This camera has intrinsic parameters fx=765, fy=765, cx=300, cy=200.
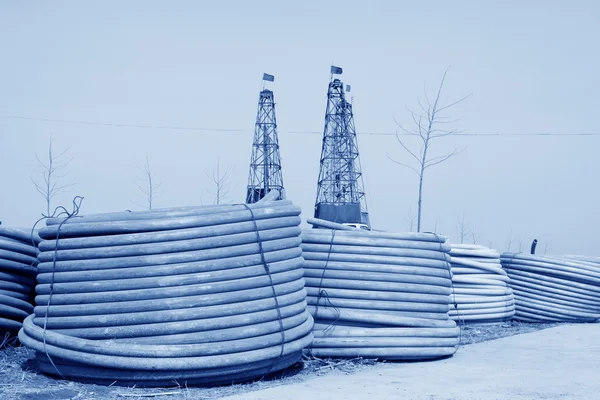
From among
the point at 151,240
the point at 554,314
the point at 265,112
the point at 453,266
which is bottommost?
the point at 554,314

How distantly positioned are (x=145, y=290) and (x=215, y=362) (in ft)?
2.34

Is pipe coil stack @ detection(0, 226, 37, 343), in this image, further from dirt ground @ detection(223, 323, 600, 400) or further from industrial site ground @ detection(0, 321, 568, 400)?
dirt ground @ detection(223, 323, 600, 400)

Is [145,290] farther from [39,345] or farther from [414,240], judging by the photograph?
[414,240]

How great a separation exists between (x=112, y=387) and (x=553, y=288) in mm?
6958

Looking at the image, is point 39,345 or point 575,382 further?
point 575,382

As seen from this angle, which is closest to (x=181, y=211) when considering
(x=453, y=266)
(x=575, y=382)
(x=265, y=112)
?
A: (x=575, y=382)

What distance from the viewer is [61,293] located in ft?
18.4

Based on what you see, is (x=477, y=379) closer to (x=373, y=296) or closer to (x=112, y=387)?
(x=373, y=296)

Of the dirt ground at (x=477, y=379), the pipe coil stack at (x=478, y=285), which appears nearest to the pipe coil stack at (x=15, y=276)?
the dirt ground at (x=477, y=379)

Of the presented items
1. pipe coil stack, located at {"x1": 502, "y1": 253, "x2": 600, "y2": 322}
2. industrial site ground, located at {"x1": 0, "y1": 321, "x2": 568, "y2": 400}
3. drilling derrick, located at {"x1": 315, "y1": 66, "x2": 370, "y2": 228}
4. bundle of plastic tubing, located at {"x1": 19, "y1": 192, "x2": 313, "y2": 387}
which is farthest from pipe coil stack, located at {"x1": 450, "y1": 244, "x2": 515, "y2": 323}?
drilling derrick, located at {"x1": 315, "y1": 66, "x2": 370, "y2": 228}

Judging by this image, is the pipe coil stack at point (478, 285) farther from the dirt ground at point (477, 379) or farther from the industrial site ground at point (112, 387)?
the industrial site ground at point (112, 387)

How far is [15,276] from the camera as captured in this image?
6816 millimetres

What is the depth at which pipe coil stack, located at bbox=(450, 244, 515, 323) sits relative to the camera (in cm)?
948

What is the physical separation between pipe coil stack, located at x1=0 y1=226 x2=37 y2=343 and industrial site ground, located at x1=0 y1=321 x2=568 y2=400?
30 centimetres
